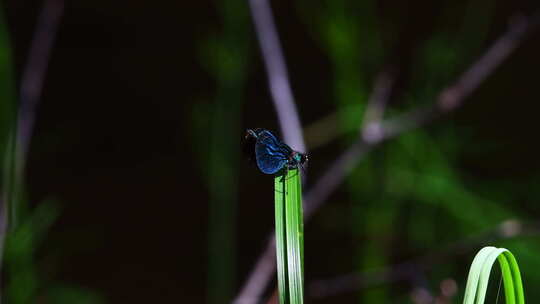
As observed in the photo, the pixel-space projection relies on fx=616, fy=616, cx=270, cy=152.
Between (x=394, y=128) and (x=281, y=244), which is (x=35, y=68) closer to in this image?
(x=394, y=128)

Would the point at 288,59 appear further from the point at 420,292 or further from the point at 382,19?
the point at 420,292

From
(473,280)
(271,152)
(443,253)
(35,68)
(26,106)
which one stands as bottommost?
(473,280)

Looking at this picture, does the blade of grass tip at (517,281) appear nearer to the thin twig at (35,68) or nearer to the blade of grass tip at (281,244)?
the blade of grass tip at (281,244)

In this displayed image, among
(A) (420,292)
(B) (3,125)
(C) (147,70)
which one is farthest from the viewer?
(C) (147,70)

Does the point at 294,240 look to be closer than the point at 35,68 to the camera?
Yes

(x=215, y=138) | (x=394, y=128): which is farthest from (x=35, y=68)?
(x=394, y=128)

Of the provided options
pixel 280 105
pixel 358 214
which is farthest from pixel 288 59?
pixel 280 105

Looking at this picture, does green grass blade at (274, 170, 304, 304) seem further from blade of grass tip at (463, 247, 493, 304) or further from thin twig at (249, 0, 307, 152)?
thin twig at (249, 0, 307, 152)
